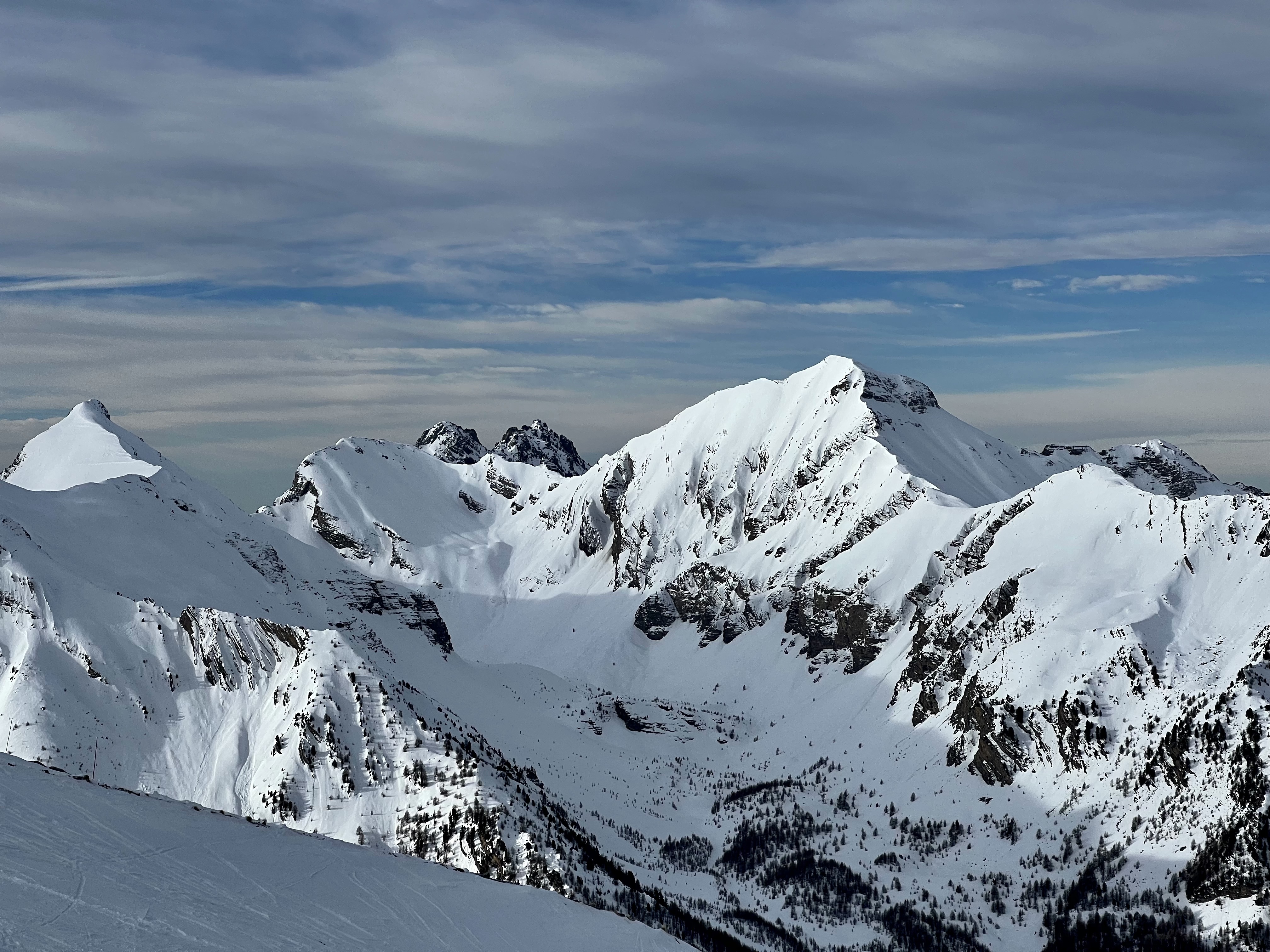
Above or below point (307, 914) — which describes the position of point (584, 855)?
below

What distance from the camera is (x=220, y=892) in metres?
41.9

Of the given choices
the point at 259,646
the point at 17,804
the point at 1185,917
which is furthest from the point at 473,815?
the point at 1185,917

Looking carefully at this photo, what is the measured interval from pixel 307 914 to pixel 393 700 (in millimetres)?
94381

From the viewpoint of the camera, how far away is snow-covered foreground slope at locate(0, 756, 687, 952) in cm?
3594

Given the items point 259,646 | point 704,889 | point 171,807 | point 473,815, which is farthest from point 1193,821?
point 171,807

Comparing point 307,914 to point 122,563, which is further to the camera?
point 122,563

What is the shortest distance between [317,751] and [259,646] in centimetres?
2695

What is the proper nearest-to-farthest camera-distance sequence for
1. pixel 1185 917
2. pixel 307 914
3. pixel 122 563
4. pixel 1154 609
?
pixel 307 914 < pixel 1185 917 < pixel 122 563 < pixel 1154 609

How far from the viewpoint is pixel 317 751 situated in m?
132

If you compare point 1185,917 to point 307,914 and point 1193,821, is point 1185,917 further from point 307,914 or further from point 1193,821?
point 307,914

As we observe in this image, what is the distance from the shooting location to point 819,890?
169 m

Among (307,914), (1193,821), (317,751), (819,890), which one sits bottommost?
(819,890)

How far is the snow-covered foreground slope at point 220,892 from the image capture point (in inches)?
1415

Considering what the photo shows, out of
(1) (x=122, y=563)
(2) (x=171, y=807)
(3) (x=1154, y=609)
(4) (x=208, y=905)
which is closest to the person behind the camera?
(4) (x=208, y=905)
